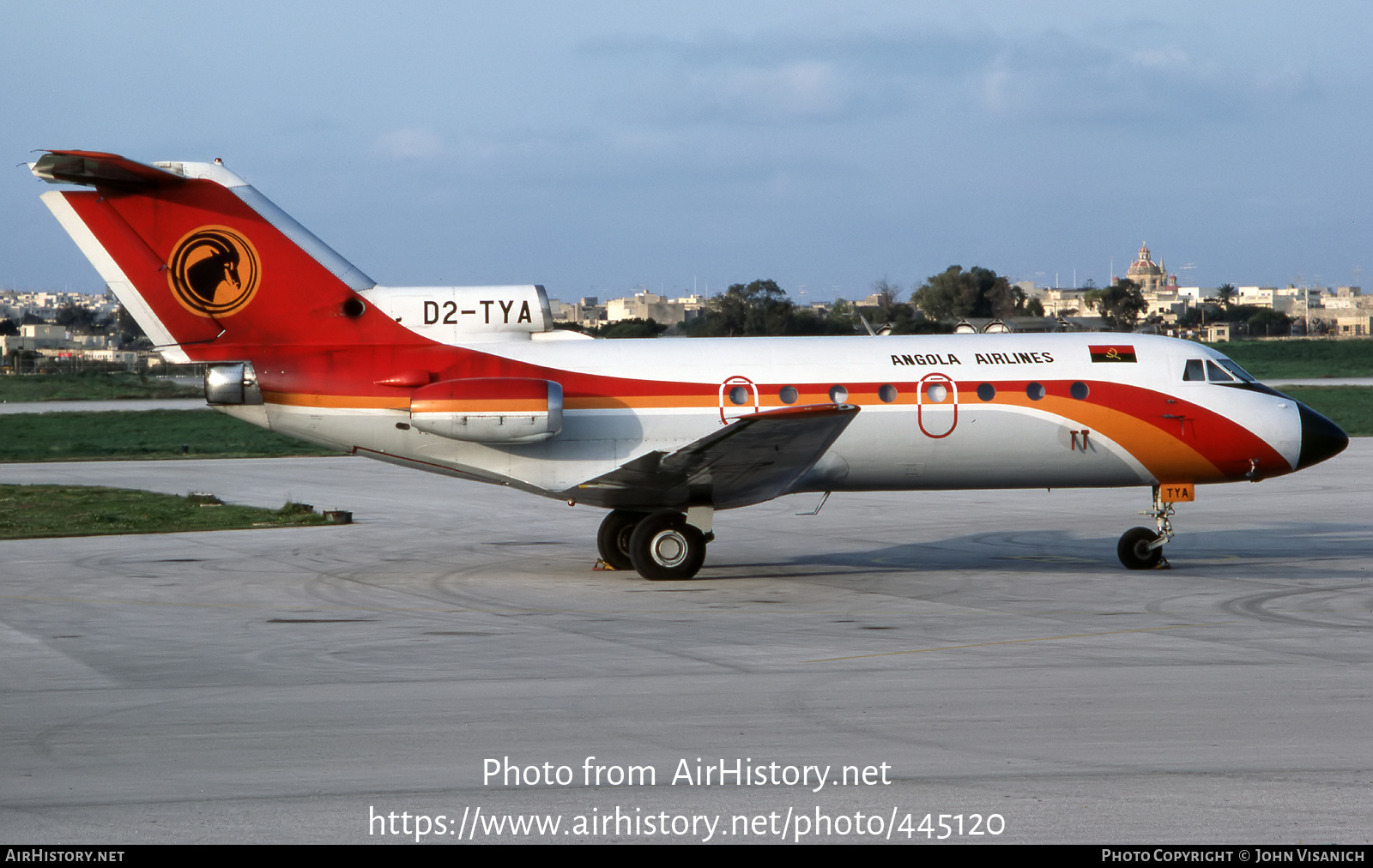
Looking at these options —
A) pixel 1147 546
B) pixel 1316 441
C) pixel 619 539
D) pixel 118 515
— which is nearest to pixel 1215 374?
pixel 1316 441

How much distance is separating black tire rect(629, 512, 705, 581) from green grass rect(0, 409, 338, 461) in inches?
754

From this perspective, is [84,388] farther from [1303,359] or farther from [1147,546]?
[1303,359]

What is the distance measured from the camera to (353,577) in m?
17.5

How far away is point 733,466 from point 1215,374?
274 inches

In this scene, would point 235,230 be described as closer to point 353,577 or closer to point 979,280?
point 353,577

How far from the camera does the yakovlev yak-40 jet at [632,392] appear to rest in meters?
16.7

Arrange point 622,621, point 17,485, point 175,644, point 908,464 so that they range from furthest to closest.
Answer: point 17,485, point 908,464, point 622,621, point 175,644

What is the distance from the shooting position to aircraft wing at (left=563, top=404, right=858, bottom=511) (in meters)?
15.8

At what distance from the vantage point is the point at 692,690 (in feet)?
34.9

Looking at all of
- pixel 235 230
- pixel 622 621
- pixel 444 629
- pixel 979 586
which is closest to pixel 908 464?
pixel 979 586

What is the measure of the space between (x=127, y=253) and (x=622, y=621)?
312 inches

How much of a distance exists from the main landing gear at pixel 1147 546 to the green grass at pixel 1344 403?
86.7ft

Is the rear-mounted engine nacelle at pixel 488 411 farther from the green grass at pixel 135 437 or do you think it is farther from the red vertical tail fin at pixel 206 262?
the green grass at pixel 135 437

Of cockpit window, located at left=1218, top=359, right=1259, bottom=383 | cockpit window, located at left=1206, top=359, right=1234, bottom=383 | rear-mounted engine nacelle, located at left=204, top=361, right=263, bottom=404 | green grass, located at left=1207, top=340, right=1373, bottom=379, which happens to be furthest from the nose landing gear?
green grass, located at left=1207, top=340, right=1373, bottom=379
